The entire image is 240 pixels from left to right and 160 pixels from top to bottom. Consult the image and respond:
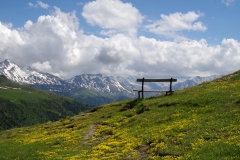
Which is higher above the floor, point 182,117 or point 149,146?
point 182,117

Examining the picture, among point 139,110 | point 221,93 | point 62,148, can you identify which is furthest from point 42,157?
point 221,93

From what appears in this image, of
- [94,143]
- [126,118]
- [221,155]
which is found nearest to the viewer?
[221,155]

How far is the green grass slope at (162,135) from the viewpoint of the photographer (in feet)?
69.7

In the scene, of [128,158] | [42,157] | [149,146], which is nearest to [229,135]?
[149,146]

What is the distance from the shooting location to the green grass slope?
69.7 ft

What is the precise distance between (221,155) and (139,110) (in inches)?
1037

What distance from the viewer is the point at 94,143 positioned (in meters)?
32.6

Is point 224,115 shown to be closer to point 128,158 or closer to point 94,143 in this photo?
point 128,158

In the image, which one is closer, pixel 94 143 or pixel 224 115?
pixel 224 115

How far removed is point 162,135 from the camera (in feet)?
89.4

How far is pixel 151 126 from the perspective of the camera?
33250 millimetres

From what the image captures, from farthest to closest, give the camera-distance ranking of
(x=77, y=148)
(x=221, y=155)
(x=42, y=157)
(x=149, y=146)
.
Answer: (x=77, y=148) < (x=42, y=157) < (x=149, y=146) < (x=221, y=155)

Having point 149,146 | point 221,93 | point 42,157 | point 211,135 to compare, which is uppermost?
point 221,93

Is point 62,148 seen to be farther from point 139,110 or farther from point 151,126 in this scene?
point 139,110
